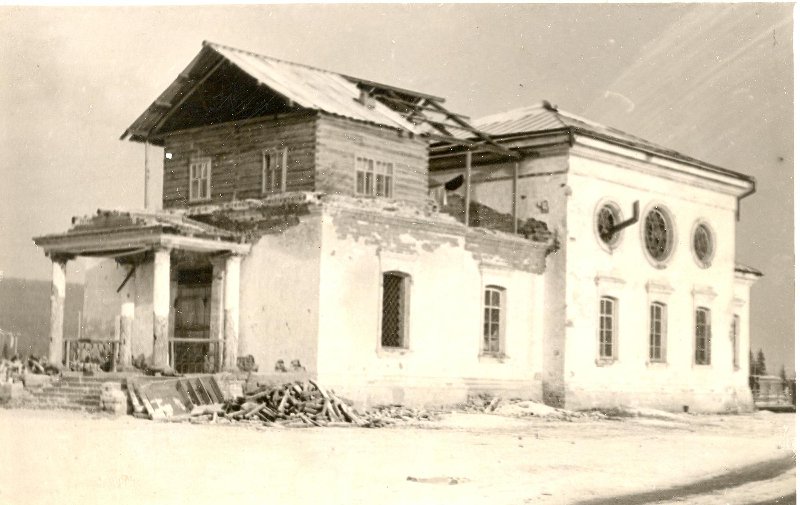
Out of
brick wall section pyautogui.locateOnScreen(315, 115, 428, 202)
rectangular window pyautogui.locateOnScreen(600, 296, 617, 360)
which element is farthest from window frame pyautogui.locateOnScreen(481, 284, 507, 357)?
rectangular window pyautogui.locateOnScreen(600, 296, 617, 360)

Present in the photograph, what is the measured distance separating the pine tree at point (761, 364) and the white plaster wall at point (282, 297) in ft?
49.2

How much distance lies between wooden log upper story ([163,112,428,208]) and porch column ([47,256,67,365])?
3365mm

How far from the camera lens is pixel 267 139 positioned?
918 inches

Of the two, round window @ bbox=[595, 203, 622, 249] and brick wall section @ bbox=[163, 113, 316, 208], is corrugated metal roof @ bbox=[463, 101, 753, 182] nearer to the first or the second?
round window @ bbox=[595, 203, 622, 249]

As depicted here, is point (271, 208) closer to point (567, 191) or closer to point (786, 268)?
point (567, 191)

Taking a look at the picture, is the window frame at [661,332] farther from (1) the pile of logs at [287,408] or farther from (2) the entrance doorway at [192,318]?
(2) the entrance doorway at [192,318]

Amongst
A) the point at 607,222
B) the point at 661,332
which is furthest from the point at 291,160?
the point at 661,332

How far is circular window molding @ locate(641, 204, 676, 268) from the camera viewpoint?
94.1ft

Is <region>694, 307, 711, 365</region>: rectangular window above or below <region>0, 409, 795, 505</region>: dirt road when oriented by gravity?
above

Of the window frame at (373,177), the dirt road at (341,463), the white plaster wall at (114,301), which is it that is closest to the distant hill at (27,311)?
the white plaster wall at (114,301)

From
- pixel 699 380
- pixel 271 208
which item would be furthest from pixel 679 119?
pixel 271 208

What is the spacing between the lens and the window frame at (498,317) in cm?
2495

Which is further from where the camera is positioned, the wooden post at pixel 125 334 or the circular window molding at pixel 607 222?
the circular window molding at pixel 607 222

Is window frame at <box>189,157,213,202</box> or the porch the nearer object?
the porch
